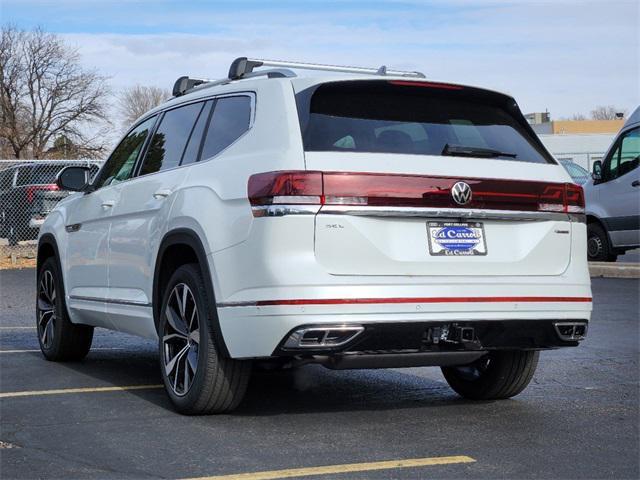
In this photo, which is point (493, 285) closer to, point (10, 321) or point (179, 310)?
point (179, 310)

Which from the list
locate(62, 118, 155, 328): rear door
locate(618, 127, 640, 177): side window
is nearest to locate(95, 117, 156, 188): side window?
locate(62, 118, 155, 328): rear door

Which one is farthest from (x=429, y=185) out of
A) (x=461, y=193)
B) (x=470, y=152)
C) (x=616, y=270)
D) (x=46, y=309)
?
(x=616, y=270)

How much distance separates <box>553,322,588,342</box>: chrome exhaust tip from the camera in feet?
20.1

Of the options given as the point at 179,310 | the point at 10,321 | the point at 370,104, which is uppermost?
the point at 370,104

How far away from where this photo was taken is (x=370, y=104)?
6.12m

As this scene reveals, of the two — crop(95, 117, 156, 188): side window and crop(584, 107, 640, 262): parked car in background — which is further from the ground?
crop(95, 117, 156, 188): side window

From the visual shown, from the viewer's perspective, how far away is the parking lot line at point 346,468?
494cm

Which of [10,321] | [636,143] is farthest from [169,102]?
[636,143]

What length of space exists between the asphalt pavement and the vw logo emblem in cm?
123

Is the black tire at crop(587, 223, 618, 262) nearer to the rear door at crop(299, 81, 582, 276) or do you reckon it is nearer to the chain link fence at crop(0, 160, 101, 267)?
the chain link fence at crop(0, 160, 101, 267)

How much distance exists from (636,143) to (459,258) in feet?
43.1

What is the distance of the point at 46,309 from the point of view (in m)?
8.99

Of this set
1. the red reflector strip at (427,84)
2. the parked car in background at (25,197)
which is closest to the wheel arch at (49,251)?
the red reflector strip at (427,84)

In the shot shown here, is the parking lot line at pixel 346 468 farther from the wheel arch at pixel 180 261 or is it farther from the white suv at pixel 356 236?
the wheel arch at pixel 180 261
